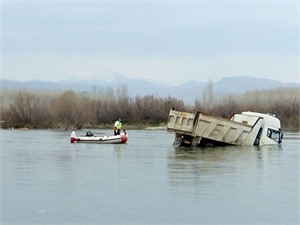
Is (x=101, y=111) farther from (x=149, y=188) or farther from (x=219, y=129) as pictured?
(x=149, y=188)

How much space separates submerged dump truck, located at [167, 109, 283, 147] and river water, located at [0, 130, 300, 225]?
383 centimetres

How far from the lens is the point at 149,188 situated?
19.5m

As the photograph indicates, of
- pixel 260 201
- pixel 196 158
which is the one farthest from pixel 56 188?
pixel 196 158

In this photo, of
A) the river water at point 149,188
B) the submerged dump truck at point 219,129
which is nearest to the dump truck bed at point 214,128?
the submerged dump truck at point 219,129

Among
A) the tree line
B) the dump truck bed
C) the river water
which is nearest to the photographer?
the river water

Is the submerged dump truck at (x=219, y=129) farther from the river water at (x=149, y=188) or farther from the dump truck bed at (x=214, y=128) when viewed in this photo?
the river water at (x=149, y=188)

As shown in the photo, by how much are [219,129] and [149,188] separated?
1778cm

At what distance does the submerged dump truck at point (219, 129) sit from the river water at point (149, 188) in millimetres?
3833

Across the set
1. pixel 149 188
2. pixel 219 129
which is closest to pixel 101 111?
pixel 219 129

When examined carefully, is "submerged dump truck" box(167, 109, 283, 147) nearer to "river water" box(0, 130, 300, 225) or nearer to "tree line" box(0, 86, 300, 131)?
"river water" box(0, 130, 300, 225)

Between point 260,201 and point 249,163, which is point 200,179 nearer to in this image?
point 260,201

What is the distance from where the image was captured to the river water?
14875 mm

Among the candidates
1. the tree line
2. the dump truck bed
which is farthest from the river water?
the tree line

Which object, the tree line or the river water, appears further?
the tree line
